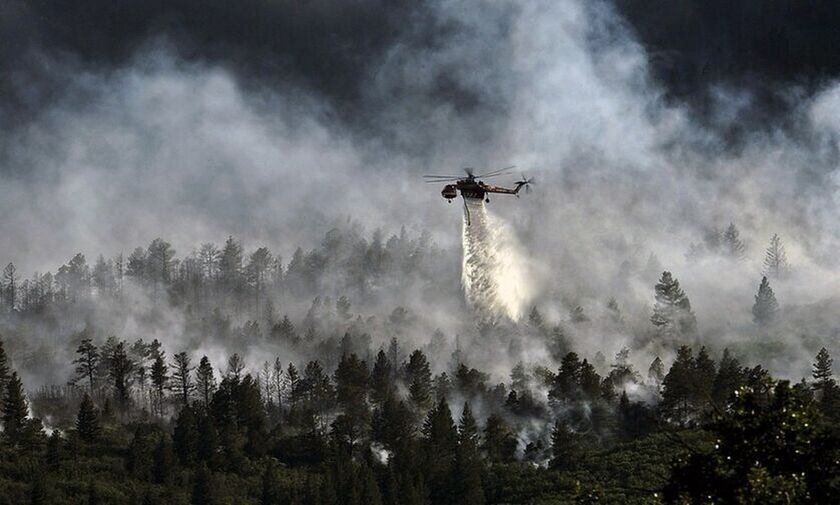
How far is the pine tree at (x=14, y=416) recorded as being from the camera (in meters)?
186

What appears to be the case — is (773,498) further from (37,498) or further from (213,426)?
(213,426)

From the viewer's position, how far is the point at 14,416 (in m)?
189

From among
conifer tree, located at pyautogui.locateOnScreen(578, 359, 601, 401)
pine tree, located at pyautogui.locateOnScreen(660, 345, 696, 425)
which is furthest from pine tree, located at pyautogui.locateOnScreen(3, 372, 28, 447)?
pine tree, located at pyautogui.locateOnScreen(660, 345, 696, 425)

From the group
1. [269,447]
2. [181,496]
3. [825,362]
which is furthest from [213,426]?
[825,362]

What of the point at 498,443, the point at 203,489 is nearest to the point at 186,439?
the point at 203,489

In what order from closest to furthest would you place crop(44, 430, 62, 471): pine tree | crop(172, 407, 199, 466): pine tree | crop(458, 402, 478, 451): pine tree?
crop(44, 430, 62, 471): pine tree → crop(458, 402, 478, 451): pine tree → crop(172, 407, 199, 466): pine tree

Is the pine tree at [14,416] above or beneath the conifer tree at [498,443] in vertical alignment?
above

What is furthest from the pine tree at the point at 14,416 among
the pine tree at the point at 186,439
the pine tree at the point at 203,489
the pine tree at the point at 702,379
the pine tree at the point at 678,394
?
the pine tree at the point at 702,379

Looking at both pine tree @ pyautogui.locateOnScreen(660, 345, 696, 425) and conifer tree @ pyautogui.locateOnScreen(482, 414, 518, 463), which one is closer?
pine tree @ pyautogui.locateOnScreen(660, 345, 696, 425)

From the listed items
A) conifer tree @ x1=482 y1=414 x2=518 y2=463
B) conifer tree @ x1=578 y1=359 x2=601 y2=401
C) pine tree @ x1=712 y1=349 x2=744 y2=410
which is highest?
conifer tree @ x1=578 y1=359 x2=601 y2=401

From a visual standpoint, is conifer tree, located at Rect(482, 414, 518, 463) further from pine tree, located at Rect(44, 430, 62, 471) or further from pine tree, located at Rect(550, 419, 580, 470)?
pine tree, located at Rect(44, 430, 62, 471)

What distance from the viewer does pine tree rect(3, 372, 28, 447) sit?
186 m

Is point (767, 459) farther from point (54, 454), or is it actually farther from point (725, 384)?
point (54, 454)

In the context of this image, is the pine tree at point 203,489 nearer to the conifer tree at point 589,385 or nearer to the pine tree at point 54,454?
the pine tree at point 54,454
